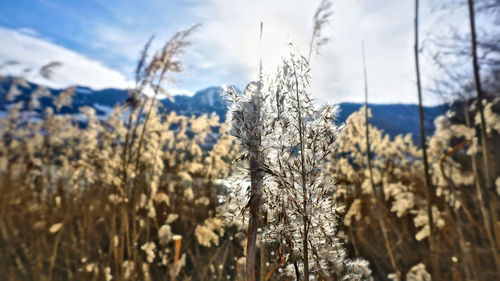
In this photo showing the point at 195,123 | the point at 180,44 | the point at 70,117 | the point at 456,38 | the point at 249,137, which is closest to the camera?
the point at 249,137

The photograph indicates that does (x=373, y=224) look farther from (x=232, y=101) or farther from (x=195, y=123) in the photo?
(x=232, y=101)

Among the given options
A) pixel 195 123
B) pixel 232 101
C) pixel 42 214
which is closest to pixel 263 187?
pixel 232 101

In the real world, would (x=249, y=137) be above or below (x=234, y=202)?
above

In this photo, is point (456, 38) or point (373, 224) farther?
point (373, 224)

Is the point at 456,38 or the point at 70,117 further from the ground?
the point at 456,38

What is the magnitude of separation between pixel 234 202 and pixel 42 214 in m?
3.40

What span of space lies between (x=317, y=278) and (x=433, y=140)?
3.08 meters

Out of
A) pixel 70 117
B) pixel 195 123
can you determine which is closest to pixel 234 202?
pixel 70 117

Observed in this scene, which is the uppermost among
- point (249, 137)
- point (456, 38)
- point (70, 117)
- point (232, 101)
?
point (456, 38)

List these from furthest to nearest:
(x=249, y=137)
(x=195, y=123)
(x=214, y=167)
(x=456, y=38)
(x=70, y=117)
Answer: (x=195, y=123) → (x=214, y=167) → (x=70, y=117) → (x=456, y=38) → (x=249, y=137)

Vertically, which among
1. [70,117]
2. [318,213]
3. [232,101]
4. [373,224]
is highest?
[70,117]

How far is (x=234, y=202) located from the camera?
834mm

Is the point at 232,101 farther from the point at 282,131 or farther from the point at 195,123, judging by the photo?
the point at 195,123

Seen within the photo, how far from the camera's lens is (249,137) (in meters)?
0.79
